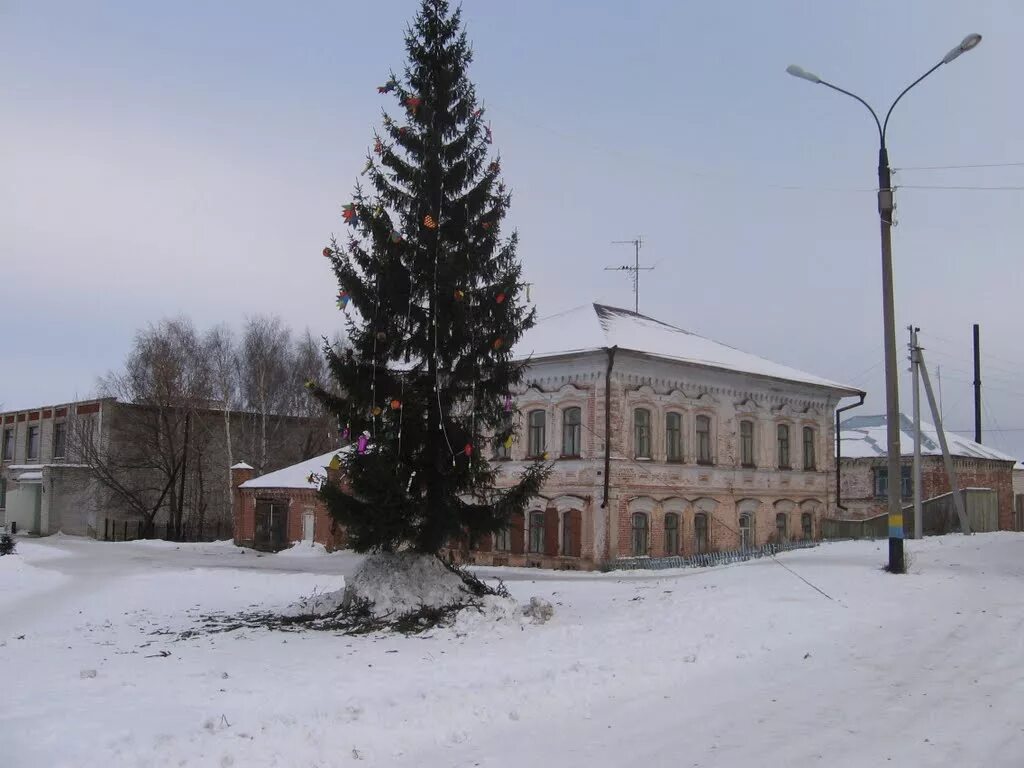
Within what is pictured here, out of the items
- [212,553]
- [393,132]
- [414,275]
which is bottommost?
[212,553]

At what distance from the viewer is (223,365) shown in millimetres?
53750

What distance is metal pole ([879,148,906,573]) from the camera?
1589 cm

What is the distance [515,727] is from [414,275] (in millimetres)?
7722

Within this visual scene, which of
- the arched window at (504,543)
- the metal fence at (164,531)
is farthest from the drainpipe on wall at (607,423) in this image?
the metal fence at (164,531)

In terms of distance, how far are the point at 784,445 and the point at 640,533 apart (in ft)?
25.9

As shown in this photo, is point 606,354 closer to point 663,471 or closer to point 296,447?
point 663,471

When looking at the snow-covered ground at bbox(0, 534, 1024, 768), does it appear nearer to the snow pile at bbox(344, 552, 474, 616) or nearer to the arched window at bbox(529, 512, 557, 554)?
the snow pile at bbox(344, 552, 474, 616)

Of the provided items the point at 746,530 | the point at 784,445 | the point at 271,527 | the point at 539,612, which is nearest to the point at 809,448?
the point at 784,445

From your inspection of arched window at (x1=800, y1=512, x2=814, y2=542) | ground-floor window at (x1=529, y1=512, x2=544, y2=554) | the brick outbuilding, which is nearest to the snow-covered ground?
ground-floor window at (x1=529, y1=512, x2=544, y2=554)

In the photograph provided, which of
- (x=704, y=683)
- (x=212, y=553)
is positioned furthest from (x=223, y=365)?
(x=704, y=683)

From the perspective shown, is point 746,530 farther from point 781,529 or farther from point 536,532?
point 536,532

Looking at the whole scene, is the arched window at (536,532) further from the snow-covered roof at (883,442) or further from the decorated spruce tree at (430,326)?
the snow-covered roof at (883,442)

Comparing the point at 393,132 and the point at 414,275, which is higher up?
the point at 393,132

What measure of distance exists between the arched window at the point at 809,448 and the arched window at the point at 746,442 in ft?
10.4
